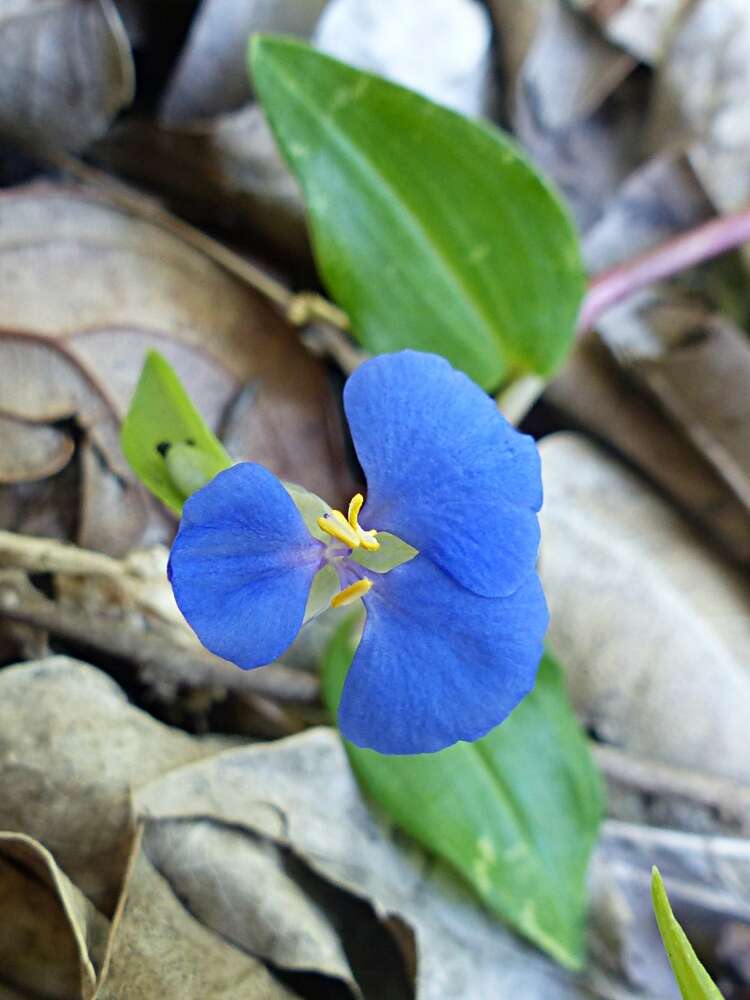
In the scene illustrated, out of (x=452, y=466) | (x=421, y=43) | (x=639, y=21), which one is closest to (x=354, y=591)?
(x=452, y=466)

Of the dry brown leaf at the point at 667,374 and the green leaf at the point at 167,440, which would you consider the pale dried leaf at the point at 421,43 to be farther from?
the green leaf at the point at 167,440

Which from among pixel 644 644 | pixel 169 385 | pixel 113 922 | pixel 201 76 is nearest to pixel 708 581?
pixel 644 644

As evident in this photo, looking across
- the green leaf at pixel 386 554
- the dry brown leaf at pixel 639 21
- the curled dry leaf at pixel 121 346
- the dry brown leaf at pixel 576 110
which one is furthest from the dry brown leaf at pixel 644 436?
the green leaf at pixel 386 554

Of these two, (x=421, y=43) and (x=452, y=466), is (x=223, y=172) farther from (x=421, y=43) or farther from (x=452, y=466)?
(x=452, y=466)

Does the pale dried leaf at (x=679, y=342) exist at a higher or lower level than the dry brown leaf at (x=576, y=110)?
lower

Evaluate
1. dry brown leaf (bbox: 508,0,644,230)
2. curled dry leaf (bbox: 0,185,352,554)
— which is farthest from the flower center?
dry brown leaf (bbox: 508,0,644,230)

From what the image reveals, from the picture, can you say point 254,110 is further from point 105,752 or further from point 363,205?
point 105,752

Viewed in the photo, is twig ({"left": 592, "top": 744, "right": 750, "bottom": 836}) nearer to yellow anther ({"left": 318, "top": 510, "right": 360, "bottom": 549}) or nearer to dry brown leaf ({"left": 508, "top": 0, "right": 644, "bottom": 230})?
yellow anther ({"left": 318, "top": 510, "right": 360, "bottom": 549})
